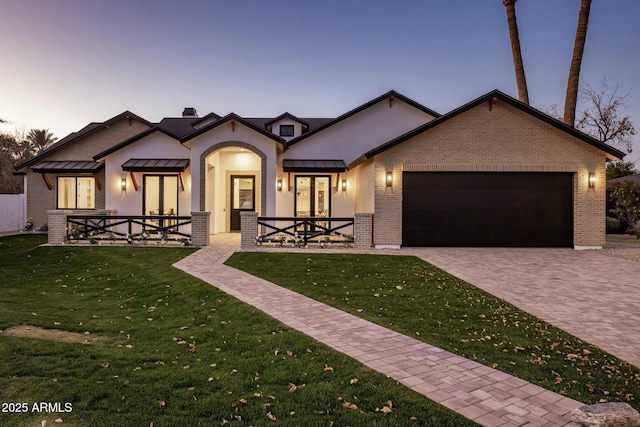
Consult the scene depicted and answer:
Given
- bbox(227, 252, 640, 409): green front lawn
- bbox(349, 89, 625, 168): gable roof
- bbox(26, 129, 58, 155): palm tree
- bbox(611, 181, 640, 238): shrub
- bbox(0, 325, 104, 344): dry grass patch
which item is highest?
bbox(26, 129, 58, 155): palm tree

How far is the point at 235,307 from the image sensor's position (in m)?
6.70

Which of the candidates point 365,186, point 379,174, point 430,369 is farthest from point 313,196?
point 430,369

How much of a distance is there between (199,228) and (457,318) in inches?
411

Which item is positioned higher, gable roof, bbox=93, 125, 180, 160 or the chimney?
the chimney

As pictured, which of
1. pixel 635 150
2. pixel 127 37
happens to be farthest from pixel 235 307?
pixel 635 150

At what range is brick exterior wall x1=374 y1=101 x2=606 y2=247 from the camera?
1416 centimetres

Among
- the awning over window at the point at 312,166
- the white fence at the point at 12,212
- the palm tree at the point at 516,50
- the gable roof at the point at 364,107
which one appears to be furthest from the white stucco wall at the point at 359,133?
the white fence at the point at 12,212

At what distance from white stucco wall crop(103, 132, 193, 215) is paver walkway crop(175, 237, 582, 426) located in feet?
38.4

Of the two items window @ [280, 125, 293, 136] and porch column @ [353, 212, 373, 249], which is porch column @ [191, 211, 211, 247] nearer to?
porch column @ [353, 212, 373, 249]

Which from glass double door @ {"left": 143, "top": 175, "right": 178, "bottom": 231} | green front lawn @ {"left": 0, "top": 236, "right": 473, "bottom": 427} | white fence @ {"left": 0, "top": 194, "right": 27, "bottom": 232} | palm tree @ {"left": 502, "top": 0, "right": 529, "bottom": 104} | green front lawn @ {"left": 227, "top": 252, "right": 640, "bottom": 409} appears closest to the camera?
green front lawn @ {"left": 0, "top": 236, "right": 473, "bottom": 427}

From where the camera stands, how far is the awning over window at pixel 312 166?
56.9 ft

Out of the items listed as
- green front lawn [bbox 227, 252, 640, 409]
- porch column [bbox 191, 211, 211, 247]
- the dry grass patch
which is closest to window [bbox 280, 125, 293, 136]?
porch column [bbox 191, 211, 211, 247]

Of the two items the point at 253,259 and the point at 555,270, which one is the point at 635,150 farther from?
the point at 253,259

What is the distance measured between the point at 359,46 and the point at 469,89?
16984 mm
